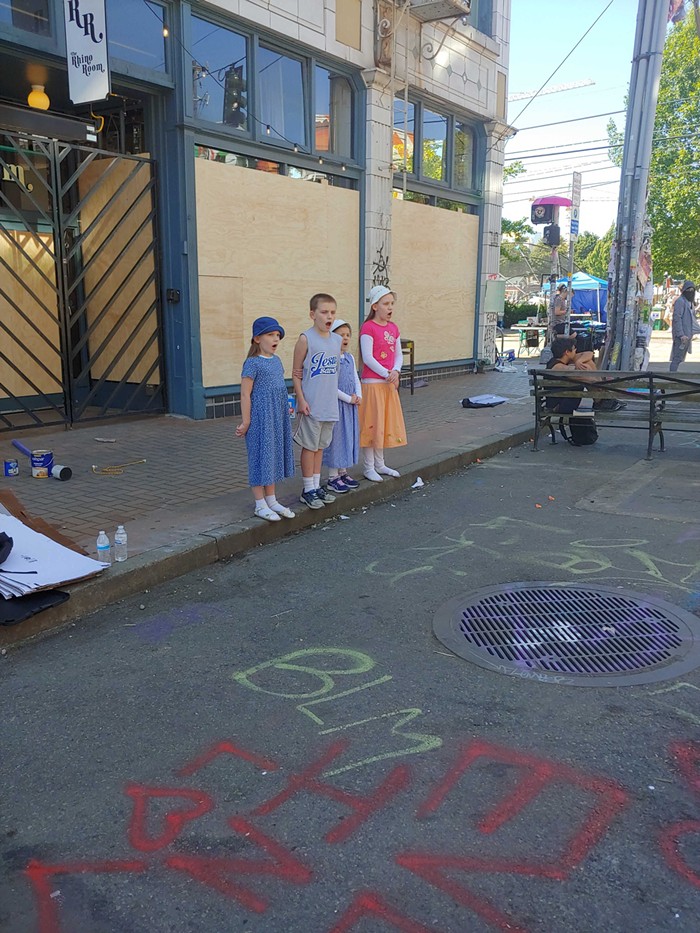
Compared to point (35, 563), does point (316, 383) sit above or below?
above

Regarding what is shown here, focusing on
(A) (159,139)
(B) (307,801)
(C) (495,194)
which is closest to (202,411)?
(A) (159,139)

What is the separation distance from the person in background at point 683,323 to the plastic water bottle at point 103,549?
13887mm

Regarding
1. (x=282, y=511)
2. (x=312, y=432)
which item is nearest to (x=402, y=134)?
(x=312, y=432)

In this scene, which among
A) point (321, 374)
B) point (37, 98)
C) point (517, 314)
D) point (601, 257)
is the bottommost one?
point (321, 374)

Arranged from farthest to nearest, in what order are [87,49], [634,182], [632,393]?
[634,182], [632,393], [87,49]

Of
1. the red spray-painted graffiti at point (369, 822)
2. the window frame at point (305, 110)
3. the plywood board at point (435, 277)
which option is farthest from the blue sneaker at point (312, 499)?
the plywood board at point (435, 277)

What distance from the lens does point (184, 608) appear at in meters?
4.46

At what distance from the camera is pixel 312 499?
6.28 meters

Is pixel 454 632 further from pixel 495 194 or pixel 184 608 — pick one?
pixel 495 194

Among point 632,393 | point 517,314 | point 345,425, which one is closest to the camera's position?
point 345,425

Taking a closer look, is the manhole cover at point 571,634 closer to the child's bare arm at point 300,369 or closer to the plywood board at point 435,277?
the child's bare arm at point 300,369

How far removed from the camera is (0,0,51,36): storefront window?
766 centimetres

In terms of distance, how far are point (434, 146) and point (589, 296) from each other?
14653 millimetres

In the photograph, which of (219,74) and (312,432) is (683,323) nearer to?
(219,74)
